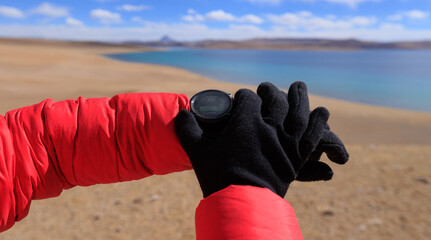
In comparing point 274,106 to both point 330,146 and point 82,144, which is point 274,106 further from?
point 82,144

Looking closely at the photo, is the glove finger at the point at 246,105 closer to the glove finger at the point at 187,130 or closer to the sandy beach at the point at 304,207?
the glove finger at the point at 187,130

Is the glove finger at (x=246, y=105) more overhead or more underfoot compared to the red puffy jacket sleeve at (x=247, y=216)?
more overhead

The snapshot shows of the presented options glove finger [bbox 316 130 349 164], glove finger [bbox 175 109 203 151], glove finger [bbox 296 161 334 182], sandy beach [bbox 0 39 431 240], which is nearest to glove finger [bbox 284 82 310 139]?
glove finger [bbox 316 130 349 164]

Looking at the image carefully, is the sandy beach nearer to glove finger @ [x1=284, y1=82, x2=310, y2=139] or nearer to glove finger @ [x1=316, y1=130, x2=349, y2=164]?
glove finger @ [x1=316, y1=130, x2=349, y2=164]

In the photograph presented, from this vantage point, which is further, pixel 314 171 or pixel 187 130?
pixel 314 171

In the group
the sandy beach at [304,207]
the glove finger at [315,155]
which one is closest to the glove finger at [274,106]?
the glove finger at [315,155]

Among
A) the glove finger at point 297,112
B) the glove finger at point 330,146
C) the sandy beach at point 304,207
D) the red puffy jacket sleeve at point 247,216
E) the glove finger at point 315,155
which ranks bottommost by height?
the sandy beach at point 304,207

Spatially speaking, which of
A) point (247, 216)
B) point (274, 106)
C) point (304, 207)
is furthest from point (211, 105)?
point (304, 207)
